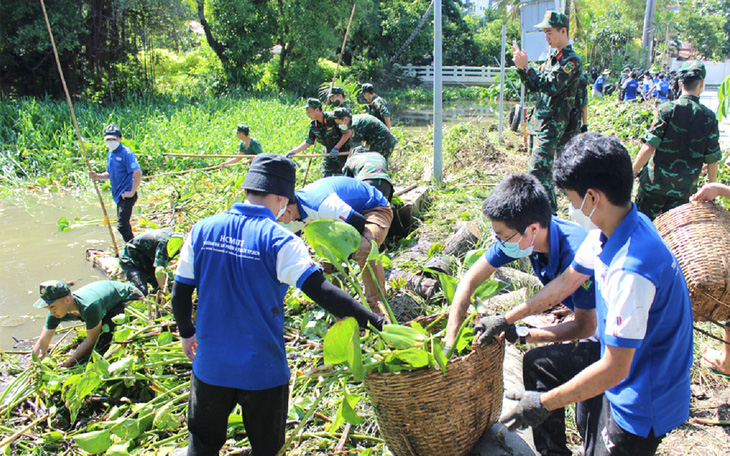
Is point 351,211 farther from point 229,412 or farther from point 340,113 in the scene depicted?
point 340,113

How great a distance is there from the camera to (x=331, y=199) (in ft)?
11.7

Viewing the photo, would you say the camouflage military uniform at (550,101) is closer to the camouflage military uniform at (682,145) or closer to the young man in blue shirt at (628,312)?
the camouflage military uniform at (682,145)

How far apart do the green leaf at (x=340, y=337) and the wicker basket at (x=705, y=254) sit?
1.88 metres

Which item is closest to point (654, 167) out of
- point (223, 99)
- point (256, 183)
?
point (256, 183)

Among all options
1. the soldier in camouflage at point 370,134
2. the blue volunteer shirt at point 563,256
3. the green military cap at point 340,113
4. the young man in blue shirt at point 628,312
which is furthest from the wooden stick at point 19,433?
the soldier in camouflage at point 370,134

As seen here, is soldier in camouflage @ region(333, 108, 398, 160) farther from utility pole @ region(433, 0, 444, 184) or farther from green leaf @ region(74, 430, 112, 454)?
green leaf @ region(74, 430, 112, 454)

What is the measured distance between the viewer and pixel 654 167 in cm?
406

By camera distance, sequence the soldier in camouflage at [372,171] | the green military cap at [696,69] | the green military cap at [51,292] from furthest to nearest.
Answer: the soldier in camouflage at [372,171], the green military cap at [696,69], the green military cap at [51,292]

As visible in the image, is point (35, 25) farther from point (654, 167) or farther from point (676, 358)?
point (676, 358)

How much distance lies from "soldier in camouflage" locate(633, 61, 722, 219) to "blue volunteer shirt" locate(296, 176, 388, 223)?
2.13 meters

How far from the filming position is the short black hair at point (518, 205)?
2.15 m

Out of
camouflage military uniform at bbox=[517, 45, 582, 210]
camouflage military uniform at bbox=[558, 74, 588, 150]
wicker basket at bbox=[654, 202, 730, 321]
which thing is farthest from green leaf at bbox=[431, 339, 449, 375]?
camouflage military uniform at bbox=[558, 74, 588, 150]

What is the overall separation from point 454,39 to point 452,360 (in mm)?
30405

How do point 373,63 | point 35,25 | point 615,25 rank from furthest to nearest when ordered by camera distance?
point 615,25
point 373,63
point 35,25
